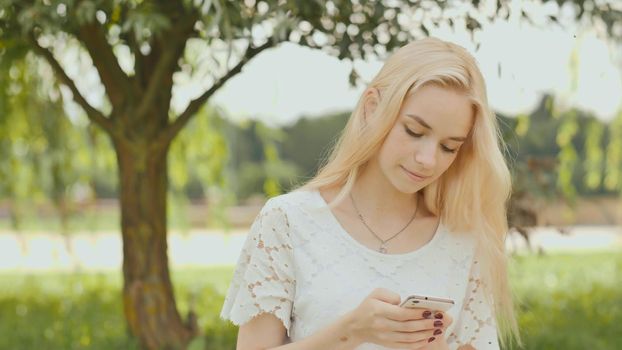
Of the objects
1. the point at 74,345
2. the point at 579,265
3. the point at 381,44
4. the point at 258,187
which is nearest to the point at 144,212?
the point at 74,345

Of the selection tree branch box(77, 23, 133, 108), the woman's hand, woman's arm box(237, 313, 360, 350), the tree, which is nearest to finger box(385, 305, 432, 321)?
the woman's hand

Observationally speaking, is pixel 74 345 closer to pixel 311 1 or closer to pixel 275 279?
pixel 311 1

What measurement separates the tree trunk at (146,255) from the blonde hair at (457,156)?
204cm

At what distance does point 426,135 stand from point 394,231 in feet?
0.84

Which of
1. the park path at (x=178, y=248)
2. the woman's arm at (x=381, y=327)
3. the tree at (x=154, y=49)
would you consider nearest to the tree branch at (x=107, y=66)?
the tree at (x=154, y=49)

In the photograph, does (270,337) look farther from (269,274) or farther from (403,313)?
(403,313)

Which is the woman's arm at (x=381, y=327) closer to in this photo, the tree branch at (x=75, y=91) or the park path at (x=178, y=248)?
the tree branch at (x=75, y=91)

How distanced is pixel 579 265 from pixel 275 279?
24.6 feet

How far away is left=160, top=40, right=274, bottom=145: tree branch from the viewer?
11.2 feet

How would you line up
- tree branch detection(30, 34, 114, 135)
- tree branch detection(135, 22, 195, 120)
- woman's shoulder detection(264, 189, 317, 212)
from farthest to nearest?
tree branch detection(135, 22, 195, 120) → tree branch detection(30, 34, 114, 135) → woman's shoulder detection(264, 189, 317, 212)

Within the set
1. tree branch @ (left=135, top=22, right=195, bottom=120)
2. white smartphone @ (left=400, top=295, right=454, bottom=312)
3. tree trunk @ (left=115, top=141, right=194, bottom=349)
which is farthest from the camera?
tree trunk @ (left=115, top=141, right=194, bottom=349)

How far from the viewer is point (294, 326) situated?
1.98 m

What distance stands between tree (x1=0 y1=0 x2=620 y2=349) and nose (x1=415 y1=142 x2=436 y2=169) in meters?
0.95

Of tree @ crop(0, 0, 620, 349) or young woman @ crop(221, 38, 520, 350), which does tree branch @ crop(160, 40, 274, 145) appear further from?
young woman @ crop(221, 38, 520, 350)
